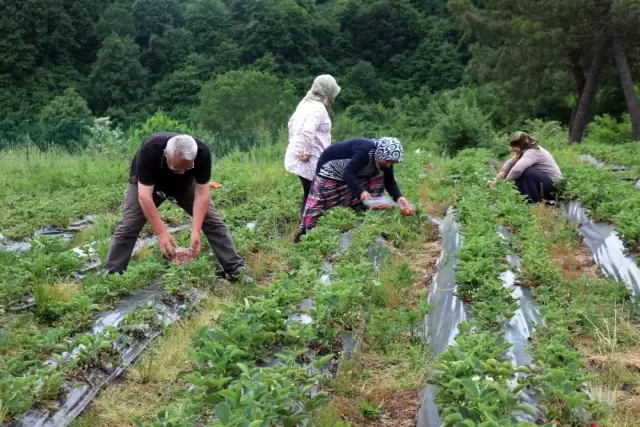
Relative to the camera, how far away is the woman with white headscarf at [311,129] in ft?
21.1

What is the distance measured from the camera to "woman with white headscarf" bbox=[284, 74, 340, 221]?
21.1ft

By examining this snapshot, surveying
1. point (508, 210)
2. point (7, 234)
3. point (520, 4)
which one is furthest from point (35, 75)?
point (508, 210)

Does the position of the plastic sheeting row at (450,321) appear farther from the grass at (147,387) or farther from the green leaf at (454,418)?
the grass at (147,387)

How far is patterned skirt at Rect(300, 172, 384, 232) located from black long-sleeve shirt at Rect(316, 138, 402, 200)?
69mm

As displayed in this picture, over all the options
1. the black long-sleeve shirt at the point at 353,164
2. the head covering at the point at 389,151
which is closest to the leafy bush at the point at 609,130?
the black long-sleeve shirt at the point at 353,164

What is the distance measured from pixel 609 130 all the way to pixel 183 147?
23028 mm

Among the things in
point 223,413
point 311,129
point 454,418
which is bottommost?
point 311,129

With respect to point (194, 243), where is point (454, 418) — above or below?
above

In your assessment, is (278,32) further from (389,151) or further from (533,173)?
(389,151)

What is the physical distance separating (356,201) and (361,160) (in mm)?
656

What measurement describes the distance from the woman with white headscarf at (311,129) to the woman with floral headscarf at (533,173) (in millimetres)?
2481

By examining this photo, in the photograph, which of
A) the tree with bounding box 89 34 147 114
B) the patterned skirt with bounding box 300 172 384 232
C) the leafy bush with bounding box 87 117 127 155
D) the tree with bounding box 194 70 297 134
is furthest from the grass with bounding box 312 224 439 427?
the tree with bounding box 89 34 147 114

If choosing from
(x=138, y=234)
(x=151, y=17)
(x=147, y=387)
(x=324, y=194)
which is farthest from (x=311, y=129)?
(x=151, y=17)

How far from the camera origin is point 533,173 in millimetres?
7766
